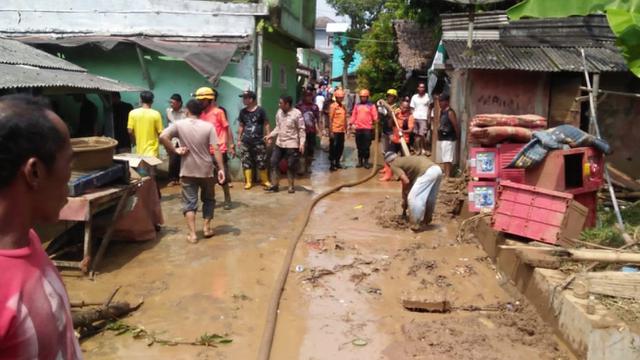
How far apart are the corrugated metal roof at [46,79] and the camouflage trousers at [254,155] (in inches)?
91.9

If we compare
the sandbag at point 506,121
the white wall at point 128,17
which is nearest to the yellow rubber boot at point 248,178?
the white wall at point 128,17

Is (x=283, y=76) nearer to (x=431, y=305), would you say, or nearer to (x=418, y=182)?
(x=418, y=182)

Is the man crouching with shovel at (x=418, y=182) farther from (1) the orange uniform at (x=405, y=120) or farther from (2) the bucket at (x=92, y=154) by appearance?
(1) the orange uniform at (x=405, y=120)

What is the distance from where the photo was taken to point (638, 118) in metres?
10.5

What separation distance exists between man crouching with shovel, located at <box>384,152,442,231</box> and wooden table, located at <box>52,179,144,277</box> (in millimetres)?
3617

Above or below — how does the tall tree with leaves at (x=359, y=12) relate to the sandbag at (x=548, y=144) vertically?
above

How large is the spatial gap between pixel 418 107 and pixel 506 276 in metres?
8.64

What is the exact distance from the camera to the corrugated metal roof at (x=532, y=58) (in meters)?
9.66

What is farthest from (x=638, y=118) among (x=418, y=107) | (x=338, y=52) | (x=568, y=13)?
(x=338, y=52)

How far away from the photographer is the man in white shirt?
14.2 meters

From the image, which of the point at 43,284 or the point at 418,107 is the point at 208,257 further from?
the point at 418,107

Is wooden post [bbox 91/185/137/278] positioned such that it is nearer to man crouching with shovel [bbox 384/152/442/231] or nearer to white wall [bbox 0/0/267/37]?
man crouching with shovel [bbox 384/152/442/231]

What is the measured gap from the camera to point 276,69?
13406mm

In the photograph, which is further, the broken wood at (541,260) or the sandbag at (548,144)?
the sandbag at (548,144)
